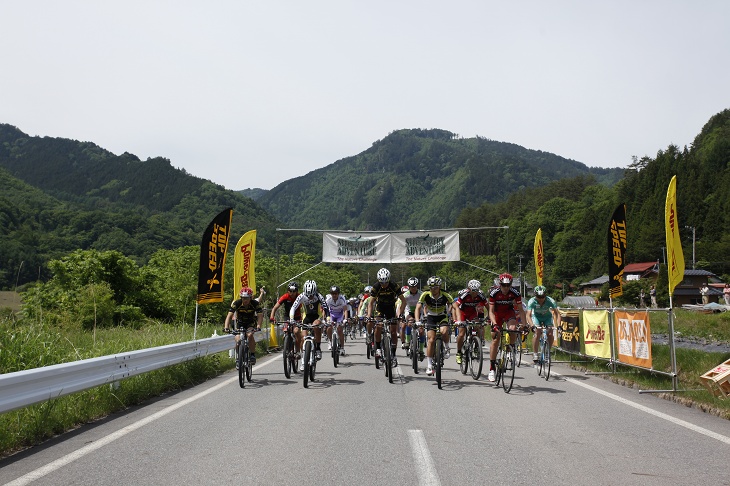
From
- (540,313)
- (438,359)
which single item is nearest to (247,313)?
(438,359)

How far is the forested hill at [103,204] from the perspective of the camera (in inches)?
2446

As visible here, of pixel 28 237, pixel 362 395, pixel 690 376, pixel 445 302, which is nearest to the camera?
pixel 362 395

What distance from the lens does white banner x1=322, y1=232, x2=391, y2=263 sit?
32750 millimetres

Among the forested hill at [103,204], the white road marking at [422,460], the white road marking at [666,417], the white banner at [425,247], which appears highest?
the forested hill at [103,204]

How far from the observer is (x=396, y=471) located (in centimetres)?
530

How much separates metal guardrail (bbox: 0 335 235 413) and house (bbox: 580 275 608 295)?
95.6 meters

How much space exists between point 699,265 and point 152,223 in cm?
7358

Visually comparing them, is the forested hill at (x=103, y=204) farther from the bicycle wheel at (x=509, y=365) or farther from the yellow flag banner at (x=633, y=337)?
the yellow flag banner at (x=633, y=337)

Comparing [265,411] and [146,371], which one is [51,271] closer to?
[146,371]

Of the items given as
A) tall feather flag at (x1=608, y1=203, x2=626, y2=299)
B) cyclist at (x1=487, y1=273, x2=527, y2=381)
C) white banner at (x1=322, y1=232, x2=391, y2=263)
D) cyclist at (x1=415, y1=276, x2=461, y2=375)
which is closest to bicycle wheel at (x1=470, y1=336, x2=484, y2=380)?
cyclist at (x1=415, y1=276, x2=461, y2=375)

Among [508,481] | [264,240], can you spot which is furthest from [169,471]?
[264,240]

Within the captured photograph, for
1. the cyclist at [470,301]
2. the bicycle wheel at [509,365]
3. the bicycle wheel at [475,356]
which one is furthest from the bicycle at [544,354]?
the bicycle wheel at [509,365]

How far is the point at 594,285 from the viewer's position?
10481 cm

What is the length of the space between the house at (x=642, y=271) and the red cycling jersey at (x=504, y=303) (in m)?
84.5
